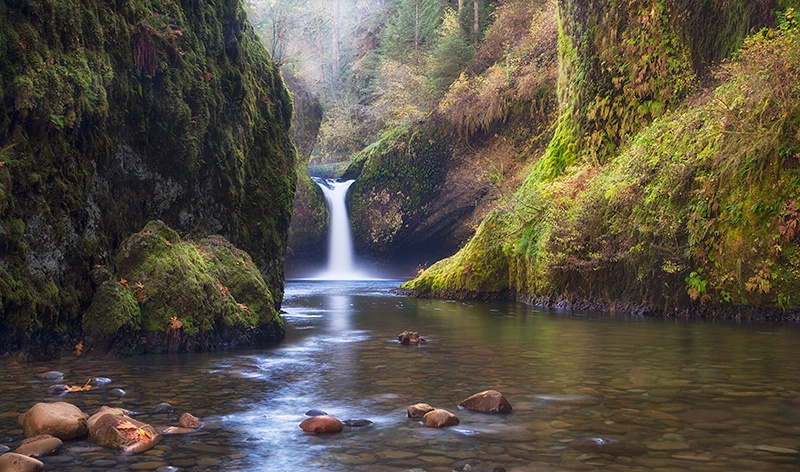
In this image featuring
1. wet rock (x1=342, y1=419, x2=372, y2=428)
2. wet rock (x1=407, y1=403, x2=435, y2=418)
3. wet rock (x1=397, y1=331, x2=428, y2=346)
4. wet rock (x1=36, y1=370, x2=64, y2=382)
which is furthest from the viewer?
wet rock (x1=397, y1=331, x2=428, y2=346)

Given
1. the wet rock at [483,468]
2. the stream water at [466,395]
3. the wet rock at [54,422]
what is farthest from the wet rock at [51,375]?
the wet rock at [483,468]

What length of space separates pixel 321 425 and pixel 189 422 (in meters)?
0.83

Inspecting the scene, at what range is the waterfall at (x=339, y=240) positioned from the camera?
31.0m

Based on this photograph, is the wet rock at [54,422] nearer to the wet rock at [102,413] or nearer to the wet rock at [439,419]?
the wet rock at [102,413]

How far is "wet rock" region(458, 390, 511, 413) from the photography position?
4.99 metres

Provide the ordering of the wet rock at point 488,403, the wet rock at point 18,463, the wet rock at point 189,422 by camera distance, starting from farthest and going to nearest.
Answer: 1. the wet rock at point 488,403
2. the wet rock at point 189,422
3. the wet rock at point 18,463

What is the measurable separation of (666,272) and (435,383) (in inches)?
300

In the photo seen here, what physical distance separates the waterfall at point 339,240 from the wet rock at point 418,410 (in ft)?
85.3

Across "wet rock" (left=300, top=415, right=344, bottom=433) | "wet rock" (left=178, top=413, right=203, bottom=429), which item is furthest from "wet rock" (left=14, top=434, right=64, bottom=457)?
"wet rock" (left=300, top=415, right=344, bottom=433)

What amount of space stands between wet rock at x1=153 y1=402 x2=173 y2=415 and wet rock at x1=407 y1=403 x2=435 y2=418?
1.67 meters

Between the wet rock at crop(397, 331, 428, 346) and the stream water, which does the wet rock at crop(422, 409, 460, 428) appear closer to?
the stream water

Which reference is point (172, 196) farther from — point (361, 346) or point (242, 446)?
point (242, 446)

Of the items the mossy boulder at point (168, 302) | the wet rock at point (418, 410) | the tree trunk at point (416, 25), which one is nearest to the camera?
the wet rock at point (418, 410)

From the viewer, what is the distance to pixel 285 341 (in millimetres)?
9320
